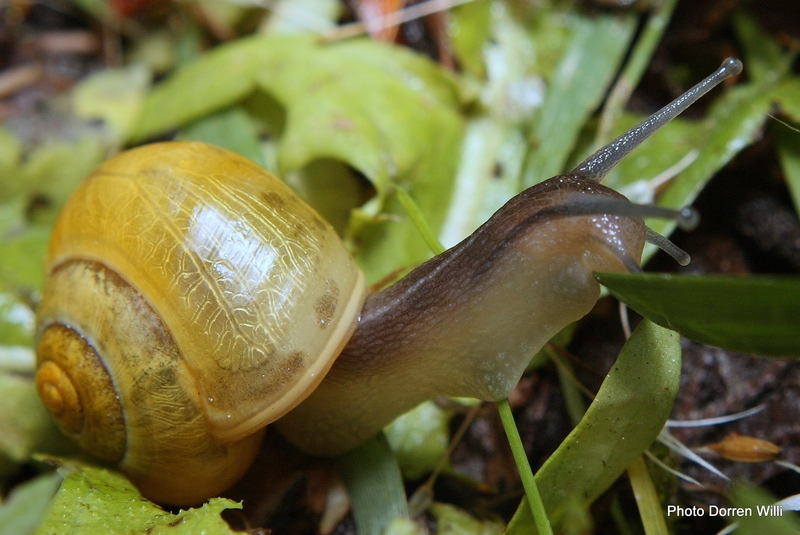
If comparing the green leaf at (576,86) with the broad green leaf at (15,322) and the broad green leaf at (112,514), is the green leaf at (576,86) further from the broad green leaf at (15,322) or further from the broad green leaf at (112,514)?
the broad green leaf at (15,322)

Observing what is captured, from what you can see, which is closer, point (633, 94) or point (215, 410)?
point (215, 410)

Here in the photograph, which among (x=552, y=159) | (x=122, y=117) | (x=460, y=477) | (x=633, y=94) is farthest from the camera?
(x=122, y=117)

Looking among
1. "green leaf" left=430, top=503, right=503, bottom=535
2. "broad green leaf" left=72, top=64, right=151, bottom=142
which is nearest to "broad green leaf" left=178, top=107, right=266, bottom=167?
"broad green leaf" left=72, top=64, right=151, bottom=142

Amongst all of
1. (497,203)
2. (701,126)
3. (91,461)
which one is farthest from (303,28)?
(91,461)

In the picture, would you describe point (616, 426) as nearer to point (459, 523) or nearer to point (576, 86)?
point (459, 523)

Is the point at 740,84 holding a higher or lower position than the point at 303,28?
lower

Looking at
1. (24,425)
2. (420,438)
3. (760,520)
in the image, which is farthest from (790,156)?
(24,425)

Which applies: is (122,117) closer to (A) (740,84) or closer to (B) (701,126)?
(B) (701,126)

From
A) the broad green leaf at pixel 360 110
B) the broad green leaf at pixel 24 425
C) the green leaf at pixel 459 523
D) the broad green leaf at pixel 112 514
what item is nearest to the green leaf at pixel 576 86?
the broad green leaf at pixel 360 110
